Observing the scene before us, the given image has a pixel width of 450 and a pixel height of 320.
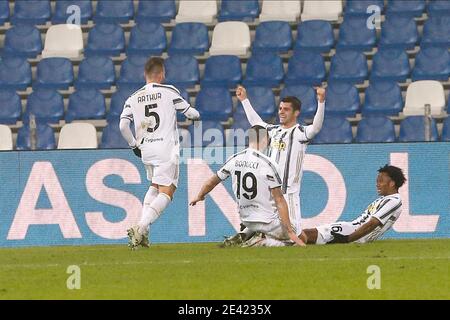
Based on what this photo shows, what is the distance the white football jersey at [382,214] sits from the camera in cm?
1559

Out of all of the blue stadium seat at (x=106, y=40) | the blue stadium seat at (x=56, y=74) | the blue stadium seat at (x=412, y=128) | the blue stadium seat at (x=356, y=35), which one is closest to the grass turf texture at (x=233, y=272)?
the blue stadium seat at (x=412, y=128)

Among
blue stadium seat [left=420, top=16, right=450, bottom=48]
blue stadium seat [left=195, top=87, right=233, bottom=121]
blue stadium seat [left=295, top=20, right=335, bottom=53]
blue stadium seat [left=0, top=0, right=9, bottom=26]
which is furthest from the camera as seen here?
blue stadium seat [left=0, top=0, right=9, bottom=26]

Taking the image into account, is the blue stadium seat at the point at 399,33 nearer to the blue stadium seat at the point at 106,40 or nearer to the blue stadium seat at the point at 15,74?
the blue stadium seat at the point at 106,40

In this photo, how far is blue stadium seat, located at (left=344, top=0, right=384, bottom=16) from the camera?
22250 mm

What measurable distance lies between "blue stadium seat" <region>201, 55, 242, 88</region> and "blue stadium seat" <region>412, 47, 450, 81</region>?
8.99 ft

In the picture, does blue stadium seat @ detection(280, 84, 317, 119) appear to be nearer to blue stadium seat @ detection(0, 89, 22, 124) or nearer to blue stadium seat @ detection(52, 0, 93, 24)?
blue stadium seat @ detection(0, 89, 22, 124)

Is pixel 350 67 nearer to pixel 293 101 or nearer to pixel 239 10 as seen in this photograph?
pixel 239 10

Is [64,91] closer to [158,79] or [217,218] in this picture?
[217,218]

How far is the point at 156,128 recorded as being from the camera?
590 inches

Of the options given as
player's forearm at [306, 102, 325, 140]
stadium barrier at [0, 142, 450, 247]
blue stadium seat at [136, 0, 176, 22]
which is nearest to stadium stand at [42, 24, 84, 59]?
blue stadium seat at [136, 0, 176, 22]

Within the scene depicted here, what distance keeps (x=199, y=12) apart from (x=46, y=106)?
321 centimetres

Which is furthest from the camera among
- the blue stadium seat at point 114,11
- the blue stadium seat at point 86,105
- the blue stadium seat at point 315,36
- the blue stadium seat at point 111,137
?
the blue stadium seat at point 114,11

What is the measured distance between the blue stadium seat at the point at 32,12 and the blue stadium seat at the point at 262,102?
452cm
